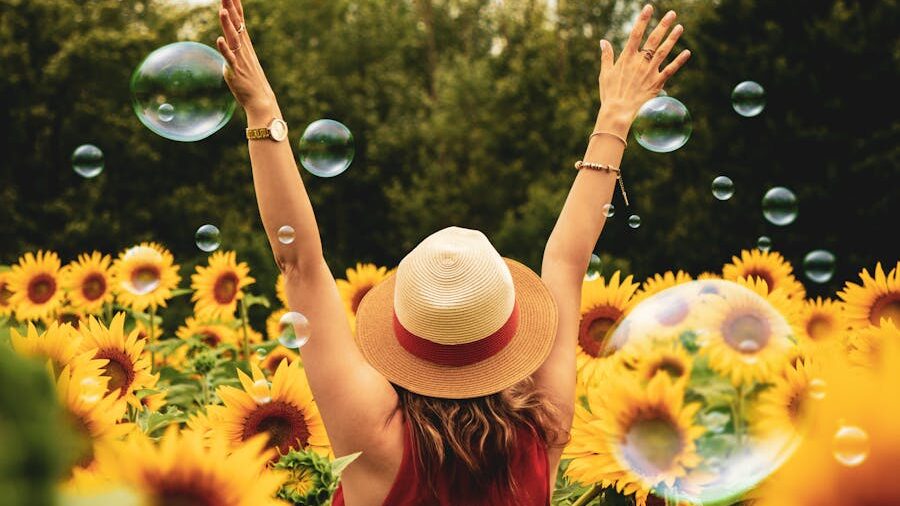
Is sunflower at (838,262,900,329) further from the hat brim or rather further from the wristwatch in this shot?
the wristwatch

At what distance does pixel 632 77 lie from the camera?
2744 mm

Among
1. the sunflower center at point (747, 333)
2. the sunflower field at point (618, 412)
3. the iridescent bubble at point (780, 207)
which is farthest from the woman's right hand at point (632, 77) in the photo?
the iridescent bubble at point (780, 207)

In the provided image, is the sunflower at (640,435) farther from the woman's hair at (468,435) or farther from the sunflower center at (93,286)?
the sunflower center at (93,286)

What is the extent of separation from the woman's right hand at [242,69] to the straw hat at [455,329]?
491mm

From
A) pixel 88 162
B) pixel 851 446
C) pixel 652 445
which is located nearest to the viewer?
pixel 851 446

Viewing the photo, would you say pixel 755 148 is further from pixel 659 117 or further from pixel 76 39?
pixel 76 39

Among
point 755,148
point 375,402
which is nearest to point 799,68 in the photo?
point 755,148

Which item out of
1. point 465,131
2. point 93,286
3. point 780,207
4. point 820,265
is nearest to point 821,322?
point 820,265

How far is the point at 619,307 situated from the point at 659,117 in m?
0.88

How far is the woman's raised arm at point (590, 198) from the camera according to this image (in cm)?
237

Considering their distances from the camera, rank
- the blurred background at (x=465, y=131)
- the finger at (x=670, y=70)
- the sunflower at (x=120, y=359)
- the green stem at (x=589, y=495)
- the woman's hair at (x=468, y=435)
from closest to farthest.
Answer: the woman's hair at (x=468, y=435)
the green stem at (x=589, y=495)
the sunflower at (x=120, y=359)
the finger at (x=670, y=70)
the blurred background at (x=465, y=131)

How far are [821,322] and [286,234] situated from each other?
2.27 meters

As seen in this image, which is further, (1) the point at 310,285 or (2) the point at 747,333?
(1) the point at 310,285

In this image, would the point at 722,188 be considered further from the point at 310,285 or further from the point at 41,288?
the point at 41,288
